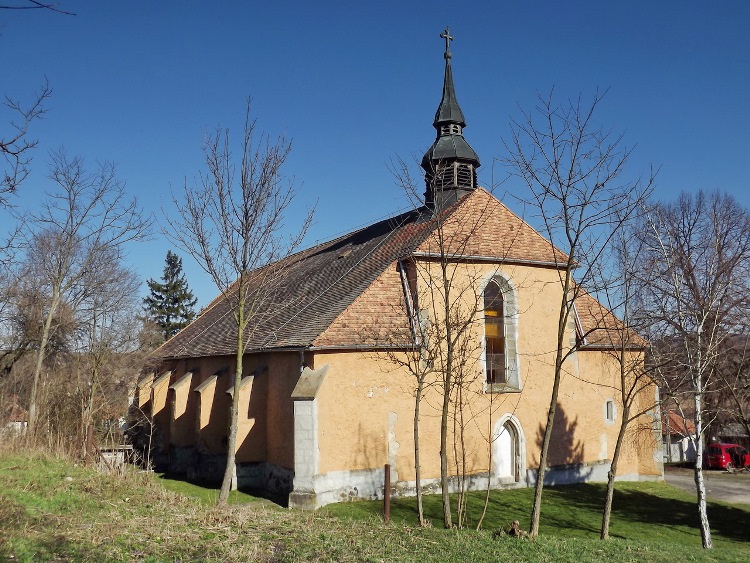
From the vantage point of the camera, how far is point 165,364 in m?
29.1

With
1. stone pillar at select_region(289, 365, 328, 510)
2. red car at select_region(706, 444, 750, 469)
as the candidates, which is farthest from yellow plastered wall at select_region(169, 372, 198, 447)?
red car at select_region(706, 444, 750, 469)

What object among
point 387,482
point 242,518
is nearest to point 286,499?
point 387,482

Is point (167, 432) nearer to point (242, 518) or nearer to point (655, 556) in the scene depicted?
point (242, 518)

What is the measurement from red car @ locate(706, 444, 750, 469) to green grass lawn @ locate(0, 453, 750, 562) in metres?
17.6

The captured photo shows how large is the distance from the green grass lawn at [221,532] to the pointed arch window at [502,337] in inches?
182

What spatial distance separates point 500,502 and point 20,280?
24.5 metres

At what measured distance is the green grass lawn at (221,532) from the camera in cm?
786

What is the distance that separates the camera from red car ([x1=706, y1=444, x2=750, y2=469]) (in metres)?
30.4

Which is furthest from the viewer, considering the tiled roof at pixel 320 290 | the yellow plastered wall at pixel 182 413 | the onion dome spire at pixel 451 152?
the yellow plastered wall at pixel 182 413

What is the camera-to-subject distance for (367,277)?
19.1 metres

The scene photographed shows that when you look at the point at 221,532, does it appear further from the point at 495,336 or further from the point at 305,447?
the point at 495,336

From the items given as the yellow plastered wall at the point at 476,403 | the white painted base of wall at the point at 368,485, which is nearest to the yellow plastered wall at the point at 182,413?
the white painted base of wall at the point at 368,485

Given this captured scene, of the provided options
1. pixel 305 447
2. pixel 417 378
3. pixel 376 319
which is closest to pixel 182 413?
pixel 305 447

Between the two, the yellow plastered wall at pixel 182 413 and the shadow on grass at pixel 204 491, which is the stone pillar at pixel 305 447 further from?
the yellow plastered wall at pixel 182 413
